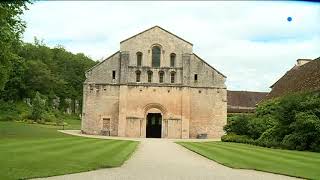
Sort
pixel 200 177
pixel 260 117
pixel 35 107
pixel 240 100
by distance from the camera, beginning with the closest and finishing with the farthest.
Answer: pixel 200 177 → pixel 260 117 → pixel 35 107 → pixel 240 100

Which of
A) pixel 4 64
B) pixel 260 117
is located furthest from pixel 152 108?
pixel 4 64

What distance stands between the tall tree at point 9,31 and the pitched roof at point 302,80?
23.8m

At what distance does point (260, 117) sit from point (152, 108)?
17246 millimetres

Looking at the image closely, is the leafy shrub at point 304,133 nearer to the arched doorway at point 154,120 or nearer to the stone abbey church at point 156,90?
the stone abbey church at point 156,90

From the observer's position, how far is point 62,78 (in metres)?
102

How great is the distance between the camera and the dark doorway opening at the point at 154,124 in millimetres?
56219

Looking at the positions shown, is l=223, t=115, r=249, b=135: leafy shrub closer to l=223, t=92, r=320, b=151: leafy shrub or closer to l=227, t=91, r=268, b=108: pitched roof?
l=223, t=92, r=320, b=151: leafy shrub

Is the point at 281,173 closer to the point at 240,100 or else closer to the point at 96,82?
the point at 96,82

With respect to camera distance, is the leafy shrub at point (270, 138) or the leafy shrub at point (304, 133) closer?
the leafy shrub at point (304, 133)

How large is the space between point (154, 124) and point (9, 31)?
27.7 m

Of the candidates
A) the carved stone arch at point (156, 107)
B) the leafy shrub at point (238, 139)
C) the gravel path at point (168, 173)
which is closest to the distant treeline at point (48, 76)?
the carved stone arch at point (156, 107)

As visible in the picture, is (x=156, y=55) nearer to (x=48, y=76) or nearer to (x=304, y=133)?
(x=304, y=133)

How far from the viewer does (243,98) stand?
269ft

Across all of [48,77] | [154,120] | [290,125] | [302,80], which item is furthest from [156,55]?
[48,77]
